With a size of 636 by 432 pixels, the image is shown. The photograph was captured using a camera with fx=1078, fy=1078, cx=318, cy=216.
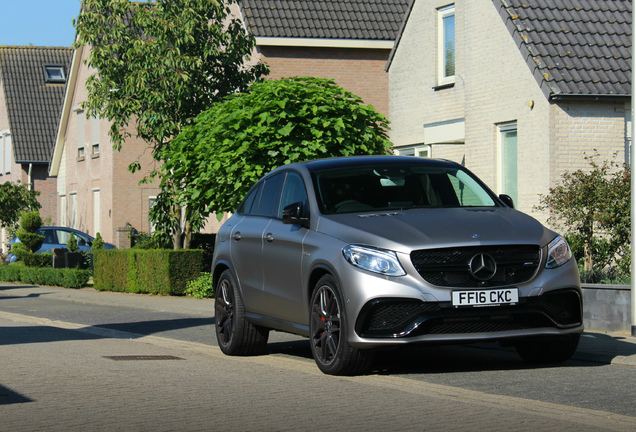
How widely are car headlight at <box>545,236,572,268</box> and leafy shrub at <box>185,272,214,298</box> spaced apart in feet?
42.1

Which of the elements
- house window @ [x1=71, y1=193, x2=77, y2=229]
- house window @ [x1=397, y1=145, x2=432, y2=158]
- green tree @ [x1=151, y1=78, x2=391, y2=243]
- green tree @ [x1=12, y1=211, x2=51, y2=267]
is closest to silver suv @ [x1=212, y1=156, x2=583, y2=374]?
green tree @ [x1=151, y1=78, x2=391, y2=243]

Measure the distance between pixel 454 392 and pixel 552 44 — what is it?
39.0ft

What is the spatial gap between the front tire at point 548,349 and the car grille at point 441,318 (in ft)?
1.84

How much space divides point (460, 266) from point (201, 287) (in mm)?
13629

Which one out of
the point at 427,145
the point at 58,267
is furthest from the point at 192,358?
the point at 58,267

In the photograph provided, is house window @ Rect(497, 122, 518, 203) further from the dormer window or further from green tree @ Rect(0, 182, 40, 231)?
the dormer window

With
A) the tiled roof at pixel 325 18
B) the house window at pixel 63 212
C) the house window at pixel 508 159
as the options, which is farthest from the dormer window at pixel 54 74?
the house window at pixel 508 159

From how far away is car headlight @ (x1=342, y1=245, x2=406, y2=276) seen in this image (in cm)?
823

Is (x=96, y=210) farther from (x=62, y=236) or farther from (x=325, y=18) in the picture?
(x=325, y=18)

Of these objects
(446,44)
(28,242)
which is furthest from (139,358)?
(28,242)

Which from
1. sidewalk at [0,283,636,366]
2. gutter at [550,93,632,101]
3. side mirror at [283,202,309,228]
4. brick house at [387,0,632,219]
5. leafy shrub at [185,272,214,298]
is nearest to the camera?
side mirror at [283,202,309,228]

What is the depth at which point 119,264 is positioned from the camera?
80.6 ft

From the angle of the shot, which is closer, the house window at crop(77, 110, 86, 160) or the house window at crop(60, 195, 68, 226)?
the house window at crop(77, 110, 86, 160)

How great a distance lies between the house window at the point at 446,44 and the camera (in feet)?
72.5
